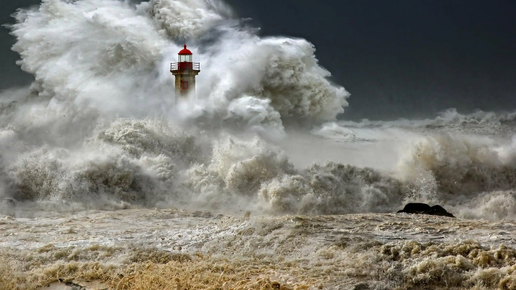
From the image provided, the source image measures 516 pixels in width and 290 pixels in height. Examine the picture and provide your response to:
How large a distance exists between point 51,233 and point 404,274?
7240 mm

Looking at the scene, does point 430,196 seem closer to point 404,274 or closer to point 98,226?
point 98,226

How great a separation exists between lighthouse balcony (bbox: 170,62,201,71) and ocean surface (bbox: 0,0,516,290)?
1.02 ft

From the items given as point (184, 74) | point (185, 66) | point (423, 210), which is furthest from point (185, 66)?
point (423, 210)

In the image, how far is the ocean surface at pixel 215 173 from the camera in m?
11.2

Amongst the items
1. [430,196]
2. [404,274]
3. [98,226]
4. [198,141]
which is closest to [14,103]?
[198,141]

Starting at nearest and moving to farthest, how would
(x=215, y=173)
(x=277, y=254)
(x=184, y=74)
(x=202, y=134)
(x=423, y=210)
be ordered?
(x=277, y=254), (x=423, y=210), (x=215, y=173), (x=202, y=134), (x=184, y=74)

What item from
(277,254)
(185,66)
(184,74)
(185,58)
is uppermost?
(185,58)

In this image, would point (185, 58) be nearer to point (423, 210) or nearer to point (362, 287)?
point (423, 210)

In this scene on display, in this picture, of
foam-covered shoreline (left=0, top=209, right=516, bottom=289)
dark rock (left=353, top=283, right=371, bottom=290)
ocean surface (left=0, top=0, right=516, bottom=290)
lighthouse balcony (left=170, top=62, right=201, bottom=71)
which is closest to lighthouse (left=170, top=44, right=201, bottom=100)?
lighthouse balcony (left=170, top=62, right=201, bottom=71)

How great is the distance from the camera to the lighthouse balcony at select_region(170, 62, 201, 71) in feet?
80.4

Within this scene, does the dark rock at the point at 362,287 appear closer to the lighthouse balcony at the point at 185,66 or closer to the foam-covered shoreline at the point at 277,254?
the foam-covered shoreline at the point at 277,254

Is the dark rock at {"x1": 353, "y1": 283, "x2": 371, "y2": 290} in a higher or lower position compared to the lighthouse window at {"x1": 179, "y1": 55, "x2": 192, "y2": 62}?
lower

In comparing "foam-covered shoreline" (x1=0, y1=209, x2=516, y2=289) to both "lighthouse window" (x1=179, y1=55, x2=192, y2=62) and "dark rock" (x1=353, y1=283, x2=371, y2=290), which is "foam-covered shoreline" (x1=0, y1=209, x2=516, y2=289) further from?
"lighthouse window" (x1=179, y1=55, x2=192, y2=62)

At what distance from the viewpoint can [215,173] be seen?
66.7 feet
